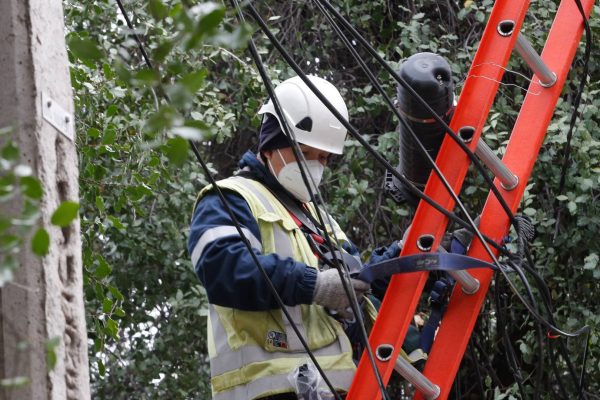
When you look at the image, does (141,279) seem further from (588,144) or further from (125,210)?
(588,144)

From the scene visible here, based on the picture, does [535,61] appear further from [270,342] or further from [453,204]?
[270,342]

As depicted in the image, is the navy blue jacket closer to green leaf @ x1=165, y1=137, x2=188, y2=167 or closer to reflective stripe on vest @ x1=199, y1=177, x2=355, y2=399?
reflective stripe on vest @ x1=199, y1=177, x2=355, y2=399

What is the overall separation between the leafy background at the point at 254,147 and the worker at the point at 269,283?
95 centimetres

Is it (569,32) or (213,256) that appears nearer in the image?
(213,256)

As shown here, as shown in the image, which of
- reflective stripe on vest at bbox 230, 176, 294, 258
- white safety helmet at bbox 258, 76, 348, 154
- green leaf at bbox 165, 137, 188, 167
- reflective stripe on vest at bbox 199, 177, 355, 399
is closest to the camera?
green leaf at bbox 165, 137, 188, 167

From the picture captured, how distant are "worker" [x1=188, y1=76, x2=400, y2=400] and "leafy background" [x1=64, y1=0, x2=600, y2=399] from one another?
0.95 meters

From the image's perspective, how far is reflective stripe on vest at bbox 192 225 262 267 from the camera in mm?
3980

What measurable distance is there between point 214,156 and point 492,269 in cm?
359

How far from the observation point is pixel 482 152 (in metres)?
4.01

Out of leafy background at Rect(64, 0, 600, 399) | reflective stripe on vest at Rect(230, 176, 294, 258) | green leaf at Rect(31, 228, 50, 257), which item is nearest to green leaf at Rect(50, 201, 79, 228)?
green leaf at Rect(31, 228, 50, 257)

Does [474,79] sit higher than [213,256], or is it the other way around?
[474,79]

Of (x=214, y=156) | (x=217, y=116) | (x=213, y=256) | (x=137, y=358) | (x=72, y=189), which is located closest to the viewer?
(x=72, y=189)

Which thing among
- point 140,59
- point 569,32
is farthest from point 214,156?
point 569,32

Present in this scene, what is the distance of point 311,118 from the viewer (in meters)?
4.44
